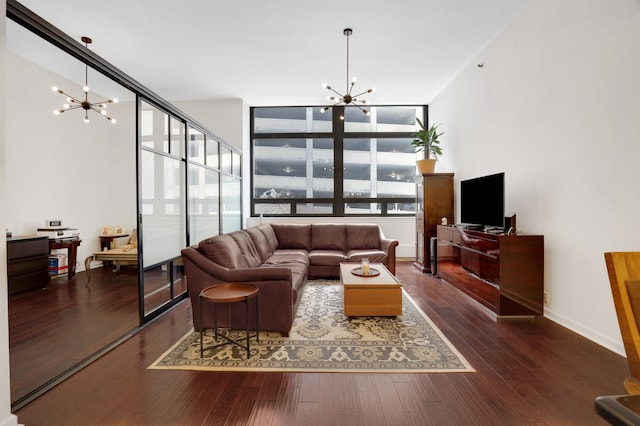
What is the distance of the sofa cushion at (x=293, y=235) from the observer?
18.0 feet

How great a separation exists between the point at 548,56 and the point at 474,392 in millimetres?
3375

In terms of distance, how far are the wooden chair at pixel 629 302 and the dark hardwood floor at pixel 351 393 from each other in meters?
1.00

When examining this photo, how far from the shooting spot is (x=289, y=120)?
6.64 m

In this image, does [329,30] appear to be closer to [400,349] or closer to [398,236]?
[400,349]

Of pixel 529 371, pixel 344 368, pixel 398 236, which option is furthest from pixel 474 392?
pixel 398 236

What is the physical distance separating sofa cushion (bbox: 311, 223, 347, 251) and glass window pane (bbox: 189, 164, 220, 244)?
1.78 meters

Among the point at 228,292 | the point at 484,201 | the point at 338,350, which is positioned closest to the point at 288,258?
the point at 228,292

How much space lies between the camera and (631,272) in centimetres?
98

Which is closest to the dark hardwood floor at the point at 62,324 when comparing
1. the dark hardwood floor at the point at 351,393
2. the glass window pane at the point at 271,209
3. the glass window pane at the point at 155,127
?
the dark hardwood floor at the point at 351,393

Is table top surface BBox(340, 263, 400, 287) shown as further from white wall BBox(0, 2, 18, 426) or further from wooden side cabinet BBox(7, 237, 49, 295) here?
wooden side cabinet BBox(7, 237, 49, 295)

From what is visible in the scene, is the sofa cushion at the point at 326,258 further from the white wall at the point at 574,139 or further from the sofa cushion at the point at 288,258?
the white wall at the point at 574,139

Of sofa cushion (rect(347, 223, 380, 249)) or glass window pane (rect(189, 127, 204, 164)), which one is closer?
glass window pane (rect(189, 127, 204, 164))

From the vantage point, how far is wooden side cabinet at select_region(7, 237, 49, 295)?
13.0 feet

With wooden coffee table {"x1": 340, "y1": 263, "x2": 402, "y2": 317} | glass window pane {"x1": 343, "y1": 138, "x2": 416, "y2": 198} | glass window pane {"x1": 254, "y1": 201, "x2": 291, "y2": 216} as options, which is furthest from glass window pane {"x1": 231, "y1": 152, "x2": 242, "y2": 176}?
wooden coffee table {"x1": 340, "y1": 263, "x2": 402, "y2": 317}
